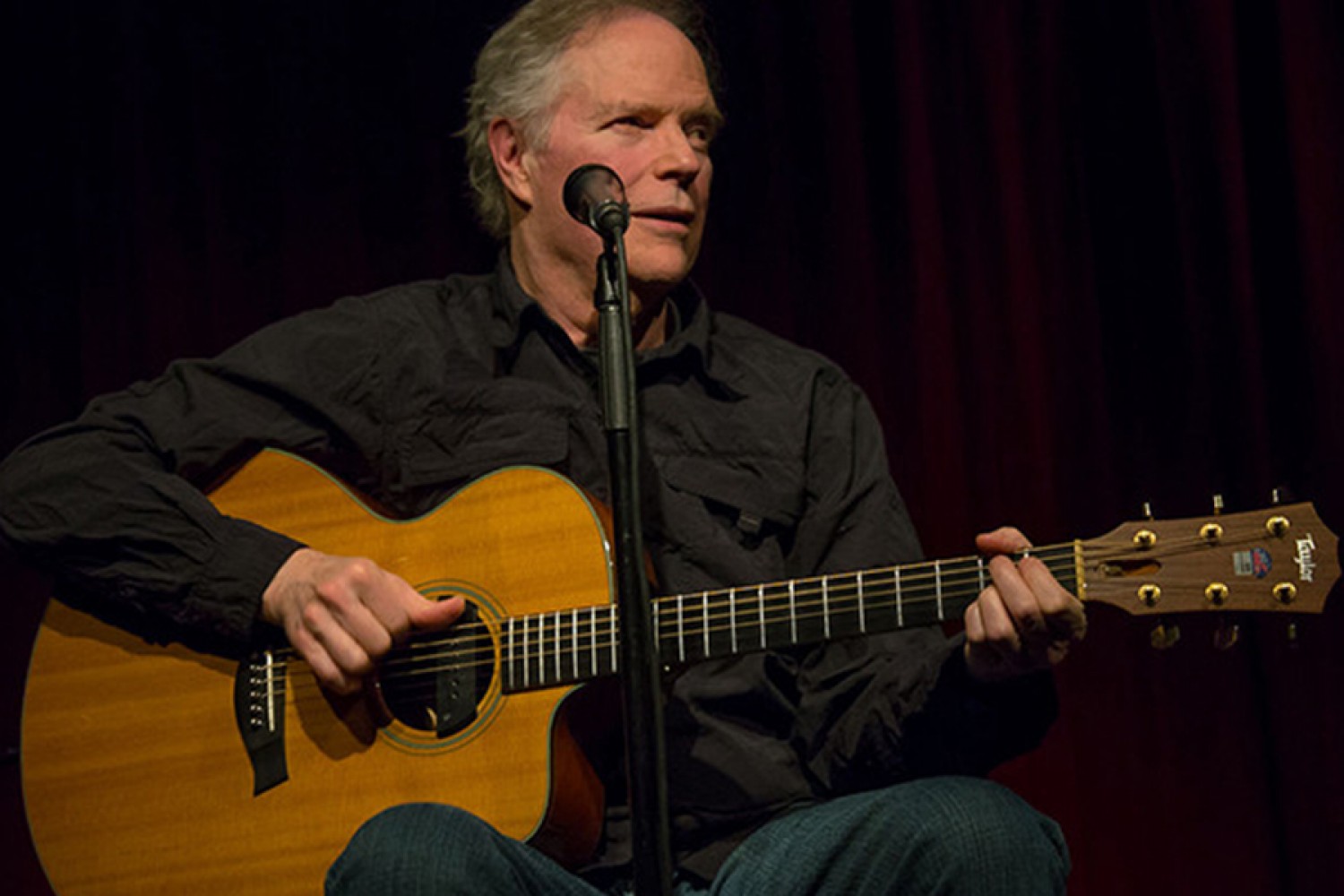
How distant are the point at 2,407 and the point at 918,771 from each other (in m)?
2.59

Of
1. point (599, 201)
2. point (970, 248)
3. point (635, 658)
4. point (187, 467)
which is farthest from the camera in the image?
point (970, 248)

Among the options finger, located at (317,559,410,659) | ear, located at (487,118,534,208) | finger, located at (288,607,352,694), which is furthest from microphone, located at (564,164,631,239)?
ear, located at (487,118,534,208)

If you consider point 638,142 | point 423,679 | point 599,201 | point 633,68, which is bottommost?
point 423,679

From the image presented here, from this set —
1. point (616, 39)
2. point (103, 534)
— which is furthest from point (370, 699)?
point (616, 39)

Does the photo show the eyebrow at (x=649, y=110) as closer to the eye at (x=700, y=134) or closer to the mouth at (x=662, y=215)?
the eye at (x=700, y=134)

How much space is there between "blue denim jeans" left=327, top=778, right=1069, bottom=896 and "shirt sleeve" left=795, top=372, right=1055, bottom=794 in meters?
0.18

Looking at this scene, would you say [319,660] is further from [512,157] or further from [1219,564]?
[1219,564]

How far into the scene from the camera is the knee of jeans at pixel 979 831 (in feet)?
5.09

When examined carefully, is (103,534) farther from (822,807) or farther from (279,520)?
(822,807)

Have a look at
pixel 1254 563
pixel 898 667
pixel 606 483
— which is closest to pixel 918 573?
pixel 898 667

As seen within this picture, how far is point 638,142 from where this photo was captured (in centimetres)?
229

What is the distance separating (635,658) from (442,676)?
2.07 feet

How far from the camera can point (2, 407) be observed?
349cm

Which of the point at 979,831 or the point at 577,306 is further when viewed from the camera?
the point at 577,306
